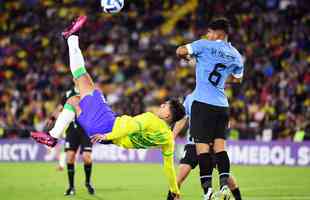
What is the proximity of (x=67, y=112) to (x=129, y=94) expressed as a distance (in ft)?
45.4

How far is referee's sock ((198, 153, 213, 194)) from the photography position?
11414 millimetres

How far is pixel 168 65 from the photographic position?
3027 cm

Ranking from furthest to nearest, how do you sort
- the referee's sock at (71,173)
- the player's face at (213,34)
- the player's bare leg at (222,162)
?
the referee's sock at (71,173) → the player's face at (213,34) → the player's bare leg at (222,162)

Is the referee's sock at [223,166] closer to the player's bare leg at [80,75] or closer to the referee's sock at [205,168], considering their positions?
the referee's sock at [205,168]

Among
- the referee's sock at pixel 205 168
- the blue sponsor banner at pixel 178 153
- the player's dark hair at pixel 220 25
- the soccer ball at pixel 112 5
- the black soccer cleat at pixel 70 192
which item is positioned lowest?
the blue sponsor banner at pixel 178 153

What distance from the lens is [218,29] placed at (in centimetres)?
1149

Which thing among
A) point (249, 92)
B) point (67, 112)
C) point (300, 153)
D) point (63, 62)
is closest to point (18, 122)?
point (63, 62)

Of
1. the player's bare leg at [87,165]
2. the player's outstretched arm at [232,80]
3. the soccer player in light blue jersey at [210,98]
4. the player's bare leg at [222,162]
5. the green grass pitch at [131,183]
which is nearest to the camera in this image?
the player's bare leg at [222,162]

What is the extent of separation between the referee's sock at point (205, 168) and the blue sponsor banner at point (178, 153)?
13241 millimetres

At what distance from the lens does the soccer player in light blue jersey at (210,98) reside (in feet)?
37.3

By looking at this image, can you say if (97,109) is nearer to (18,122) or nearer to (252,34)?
(18,122)

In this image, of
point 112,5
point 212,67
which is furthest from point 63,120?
point 212,67

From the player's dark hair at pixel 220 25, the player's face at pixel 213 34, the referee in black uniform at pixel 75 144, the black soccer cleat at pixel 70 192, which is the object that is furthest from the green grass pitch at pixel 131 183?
the player's dark hair at pixel 220 25

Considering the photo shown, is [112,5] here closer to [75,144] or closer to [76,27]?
[76,27]
